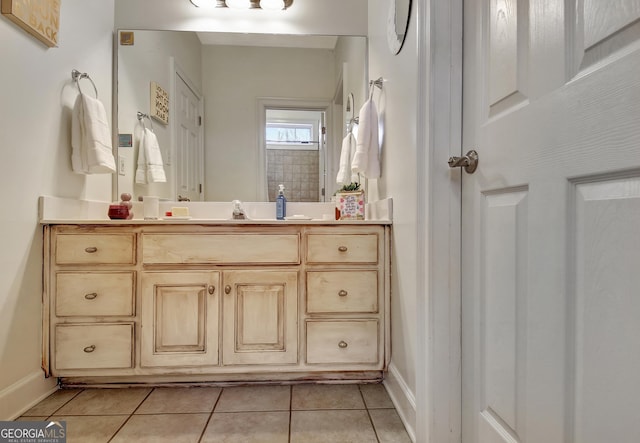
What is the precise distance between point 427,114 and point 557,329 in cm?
72

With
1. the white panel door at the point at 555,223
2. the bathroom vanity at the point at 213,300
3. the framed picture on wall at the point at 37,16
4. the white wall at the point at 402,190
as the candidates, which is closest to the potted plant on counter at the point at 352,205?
the white wall at the point at 402,190

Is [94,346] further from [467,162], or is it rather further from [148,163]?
[467,162]

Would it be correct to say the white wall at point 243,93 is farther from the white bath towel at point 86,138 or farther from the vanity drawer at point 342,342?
the vanity drawer at point 342,342

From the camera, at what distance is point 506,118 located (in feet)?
2.75

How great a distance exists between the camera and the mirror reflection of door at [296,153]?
2143 millimetres

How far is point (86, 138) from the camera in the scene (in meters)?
1.63

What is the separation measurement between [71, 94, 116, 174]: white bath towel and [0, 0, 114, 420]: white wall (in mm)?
49

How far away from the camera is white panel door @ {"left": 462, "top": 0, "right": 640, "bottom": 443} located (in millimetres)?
547

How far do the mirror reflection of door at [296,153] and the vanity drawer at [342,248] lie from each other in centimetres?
63

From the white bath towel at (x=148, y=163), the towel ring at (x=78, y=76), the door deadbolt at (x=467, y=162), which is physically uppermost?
the towel ring at (x=78, y=76)

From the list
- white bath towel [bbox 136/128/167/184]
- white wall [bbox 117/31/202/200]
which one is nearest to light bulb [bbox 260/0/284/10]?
white wall [bbox 117/31/202/200]

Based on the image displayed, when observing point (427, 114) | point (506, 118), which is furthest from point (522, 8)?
point (427, 114)

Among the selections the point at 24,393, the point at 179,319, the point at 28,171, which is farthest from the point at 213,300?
the point at 28,171

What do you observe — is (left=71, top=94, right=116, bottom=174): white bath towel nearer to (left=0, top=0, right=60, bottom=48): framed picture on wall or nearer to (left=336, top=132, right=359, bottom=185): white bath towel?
(left=0, top=0, right=60, bottom=48): framed picture on wall
